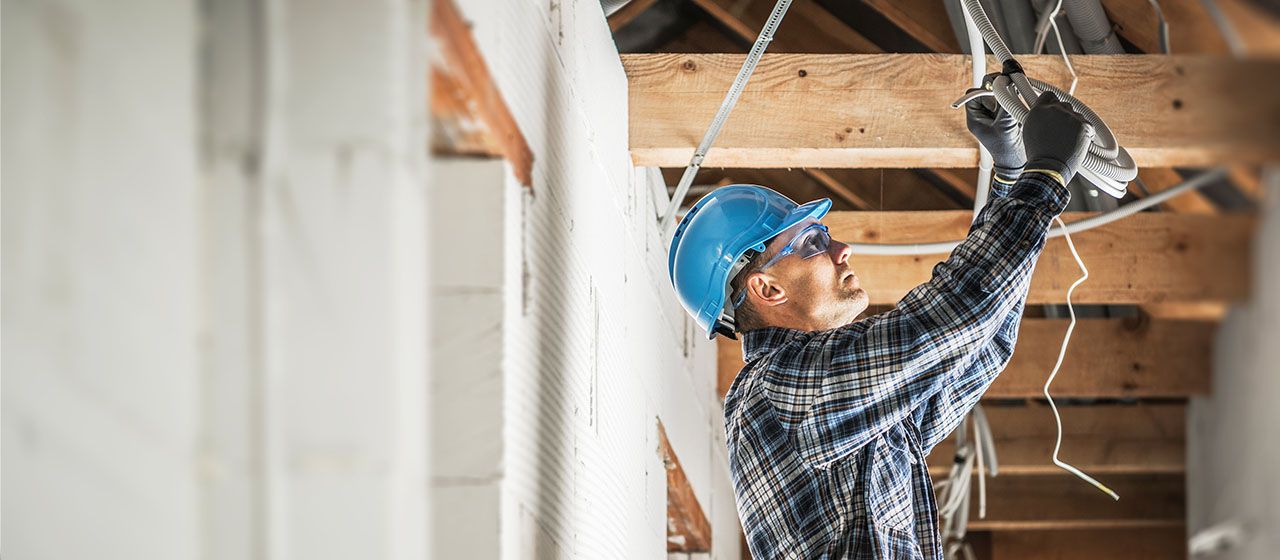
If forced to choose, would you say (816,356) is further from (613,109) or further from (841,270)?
(613,109)

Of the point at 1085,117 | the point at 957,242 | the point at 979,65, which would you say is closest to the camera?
the point at 1085,117

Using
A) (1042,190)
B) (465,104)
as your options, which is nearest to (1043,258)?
(1042,190)

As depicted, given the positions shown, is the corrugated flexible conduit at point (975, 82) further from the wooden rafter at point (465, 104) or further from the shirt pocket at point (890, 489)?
the wooden rafter at point (465, 104)

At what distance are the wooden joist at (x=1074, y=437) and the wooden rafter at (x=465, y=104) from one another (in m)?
4.08

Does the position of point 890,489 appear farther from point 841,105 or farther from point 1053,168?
point 841,105

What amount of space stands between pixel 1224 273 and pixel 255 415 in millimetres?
755

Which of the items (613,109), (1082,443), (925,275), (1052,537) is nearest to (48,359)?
(613,109)

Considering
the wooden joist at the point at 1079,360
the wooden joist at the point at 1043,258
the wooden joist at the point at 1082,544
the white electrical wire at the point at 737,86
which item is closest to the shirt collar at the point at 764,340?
the white electrical wire at the point at 737,86

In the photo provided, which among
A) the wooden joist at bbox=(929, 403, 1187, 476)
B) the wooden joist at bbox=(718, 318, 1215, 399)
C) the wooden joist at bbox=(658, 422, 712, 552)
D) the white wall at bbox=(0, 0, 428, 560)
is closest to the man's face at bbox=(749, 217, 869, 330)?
the wooden joist at bbox=(658, 422, 712, 552)

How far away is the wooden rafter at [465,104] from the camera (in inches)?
51.5

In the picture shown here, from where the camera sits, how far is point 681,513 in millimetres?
3873

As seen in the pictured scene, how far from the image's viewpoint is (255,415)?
1.11 m

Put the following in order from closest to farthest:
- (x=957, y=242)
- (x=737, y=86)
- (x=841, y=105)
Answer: (x=737, y=86) → (x=841, y=105) → (x=957, y=242)

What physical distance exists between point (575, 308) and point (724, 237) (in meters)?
0.53
